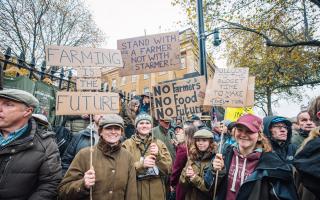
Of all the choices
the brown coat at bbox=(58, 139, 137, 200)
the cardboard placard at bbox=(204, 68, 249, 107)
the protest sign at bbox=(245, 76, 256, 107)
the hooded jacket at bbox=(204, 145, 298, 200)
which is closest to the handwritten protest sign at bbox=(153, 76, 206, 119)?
the cardboard placard at bbox=(204, 68, 249, 107)

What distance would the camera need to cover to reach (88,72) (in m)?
3.62

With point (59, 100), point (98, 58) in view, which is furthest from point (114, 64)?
point (59, 100)

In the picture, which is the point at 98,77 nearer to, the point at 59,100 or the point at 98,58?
the point at 98,58

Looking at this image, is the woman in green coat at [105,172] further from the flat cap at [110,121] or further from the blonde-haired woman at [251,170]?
the blonde-haired woman at [251,170]

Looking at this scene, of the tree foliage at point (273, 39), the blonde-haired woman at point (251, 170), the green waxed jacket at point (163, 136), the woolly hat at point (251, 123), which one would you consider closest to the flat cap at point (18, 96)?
the blonde-haired woman at point (251, 170)

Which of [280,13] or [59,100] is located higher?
[280,13]

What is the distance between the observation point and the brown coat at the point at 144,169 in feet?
12.0

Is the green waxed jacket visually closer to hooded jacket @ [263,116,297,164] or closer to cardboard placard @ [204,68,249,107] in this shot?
cardboard placard @ [204,68,249,107]

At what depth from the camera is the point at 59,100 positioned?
3.29 meters

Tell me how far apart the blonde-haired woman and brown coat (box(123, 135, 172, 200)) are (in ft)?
2.49

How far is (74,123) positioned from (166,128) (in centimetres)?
193

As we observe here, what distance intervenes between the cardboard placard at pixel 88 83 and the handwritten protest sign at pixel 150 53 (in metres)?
1.14

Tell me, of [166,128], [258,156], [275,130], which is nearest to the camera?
[258,156]

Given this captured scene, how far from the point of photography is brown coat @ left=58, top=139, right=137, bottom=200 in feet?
9.25
